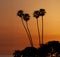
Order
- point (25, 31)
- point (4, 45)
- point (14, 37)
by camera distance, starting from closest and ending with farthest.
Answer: point (25, 31) → point (14, 37) → point (4, 45)

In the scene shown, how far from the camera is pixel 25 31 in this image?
2.29 m

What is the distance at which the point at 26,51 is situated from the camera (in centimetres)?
126

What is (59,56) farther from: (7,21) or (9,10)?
(7,21)

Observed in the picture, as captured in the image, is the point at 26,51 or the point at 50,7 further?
the point at 50,7

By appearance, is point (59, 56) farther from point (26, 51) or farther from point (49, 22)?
point (49, 22)

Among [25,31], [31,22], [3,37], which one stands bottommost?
[3,37]

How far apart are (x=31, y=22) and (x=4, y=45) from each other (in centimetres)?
75

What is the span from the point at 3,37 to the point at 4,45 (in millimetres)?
212

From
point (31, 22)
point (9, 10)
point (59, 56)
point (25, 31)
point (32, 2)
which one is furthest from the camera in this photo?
point (25, 31)

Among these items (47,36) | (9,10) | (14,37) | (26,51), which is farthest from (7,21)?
(26,51)

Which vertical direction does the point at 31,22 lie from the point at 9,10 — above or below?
below

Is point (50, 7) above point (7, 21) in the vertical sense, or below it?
above

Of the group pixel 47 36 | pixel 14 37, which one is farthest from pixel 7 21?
pixel 47 36

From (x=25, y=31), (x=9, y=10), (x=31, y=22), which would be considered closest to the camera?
(x=9, y=10)
